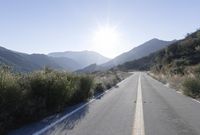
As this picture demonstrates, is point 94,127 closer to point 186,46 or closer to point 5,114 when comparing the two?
point 5,114

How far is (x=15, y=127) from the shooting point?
11.8 metres

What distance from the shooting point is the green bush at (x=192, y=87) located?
995 inches

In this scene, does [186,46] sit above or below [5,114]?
above

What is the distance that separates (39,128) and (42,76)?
4.39 meters

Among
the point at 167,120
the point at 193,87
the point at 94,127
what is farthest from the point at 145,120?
the point at 193,87

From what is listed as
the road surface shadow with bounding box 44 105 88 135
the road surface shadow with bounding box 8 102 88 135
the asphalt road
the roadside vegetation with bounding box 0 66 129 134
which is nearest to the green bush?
the roadside vegetation with bounding box 0 66 129 134

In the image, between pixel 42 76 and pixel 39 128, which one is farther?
pixel 42 76

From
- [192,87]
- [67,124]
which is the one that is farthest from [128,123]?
[192,87]

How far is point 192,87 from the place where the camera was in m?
25.9

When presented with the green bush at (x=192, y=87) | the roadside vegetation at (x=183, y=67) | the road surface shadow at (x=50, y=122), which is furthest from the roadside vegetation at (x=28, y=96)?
the roadside vegetation at (x=183, y=67)

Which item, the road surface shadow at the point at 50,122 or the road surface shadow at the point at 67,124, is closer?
the road surface shadow at the point at 67,124

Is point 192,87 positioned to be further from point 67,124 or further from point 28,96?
point 67,124

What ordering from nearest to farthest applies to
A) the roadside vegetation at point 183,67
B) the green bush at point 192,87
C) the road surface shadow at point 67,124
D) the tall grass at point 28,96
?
the road surface shadow at point 67,124 → the tall grass at point 28,96 → the green bush at point 192,87 → the roadside vegetation at point 183,67

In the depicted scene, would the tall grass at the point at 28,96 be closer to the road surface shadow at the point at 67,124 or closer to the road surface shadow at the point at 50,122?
the road surface shadow at the point at 50,122
